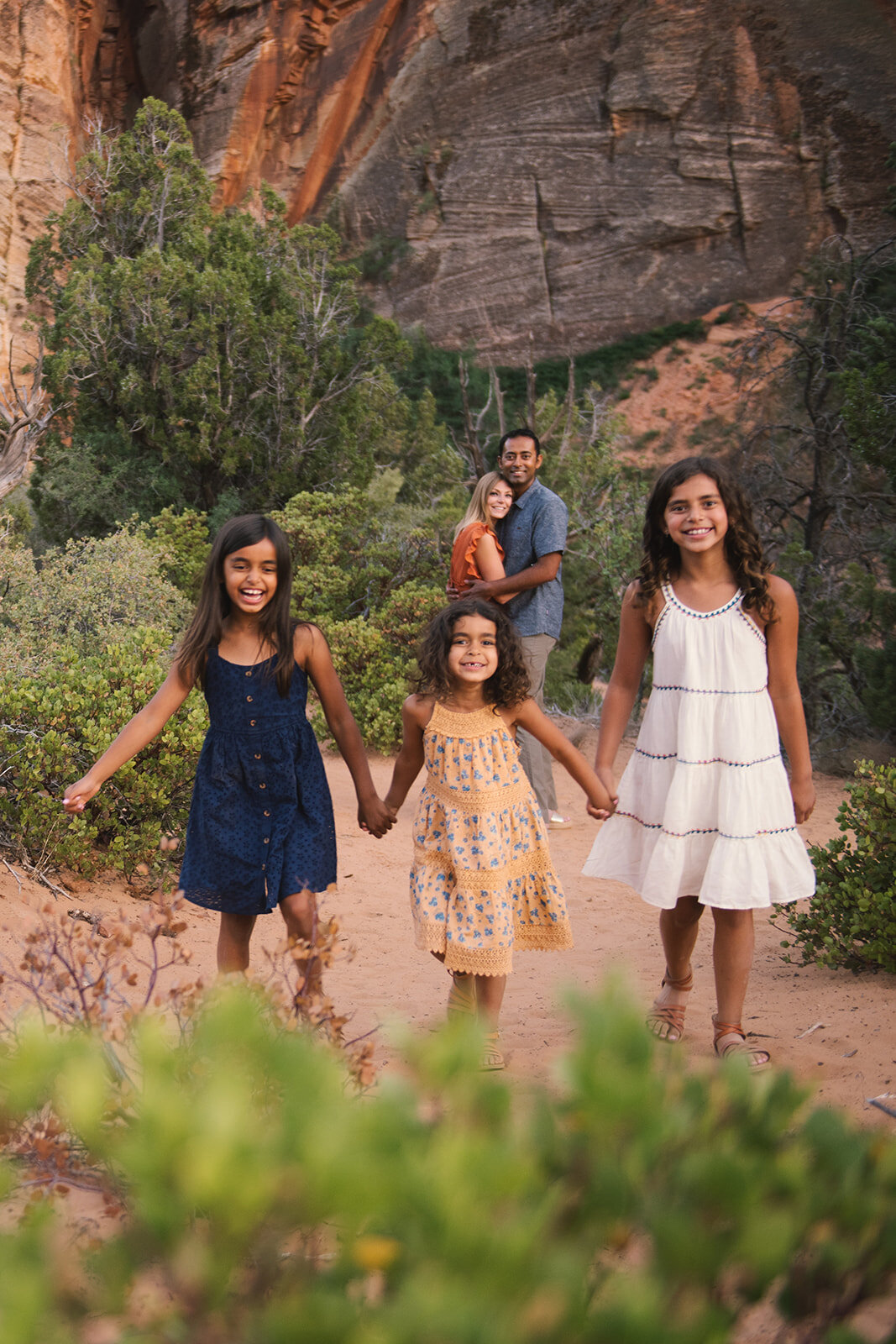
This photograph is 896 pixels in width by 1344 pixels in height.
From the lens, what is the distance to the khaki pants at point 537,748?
16.4ft

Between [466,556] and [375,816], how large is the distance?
87.4 inches

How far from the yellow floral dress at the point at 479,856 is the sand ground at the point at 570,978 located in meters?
0.23

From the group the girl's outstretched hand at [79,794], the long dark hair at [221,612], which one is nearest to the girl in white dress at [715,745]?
the long dark hair at [221,612]

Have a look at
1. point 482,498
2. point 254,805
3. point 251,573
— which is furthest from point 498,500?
point 254,805

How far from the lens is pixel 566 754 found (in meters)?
2.91

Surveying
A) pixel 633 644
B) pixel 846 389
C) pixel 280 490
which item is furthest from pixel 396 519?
pixel 633 644

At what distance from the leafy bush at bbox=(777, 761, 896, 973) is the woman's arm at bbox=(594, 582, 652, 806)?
89cm

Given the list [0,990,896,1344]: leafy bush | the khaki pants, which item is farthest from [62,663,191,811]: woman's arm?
the khaki pants

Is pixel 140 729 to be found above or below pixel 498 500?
below

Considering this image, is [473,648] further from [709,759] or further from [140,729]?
[140,729]

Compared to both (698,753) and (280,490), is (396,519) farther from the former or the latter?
(698,753)

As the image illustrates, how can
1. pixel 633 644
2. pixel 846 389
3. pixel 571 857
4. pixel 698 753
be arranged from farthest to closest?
pixel 846 389, pixel 571 857, pixel 633 644, pixel 698 753

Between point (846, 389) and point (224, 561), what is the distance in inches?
209

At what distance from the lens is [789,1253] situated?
799mm
